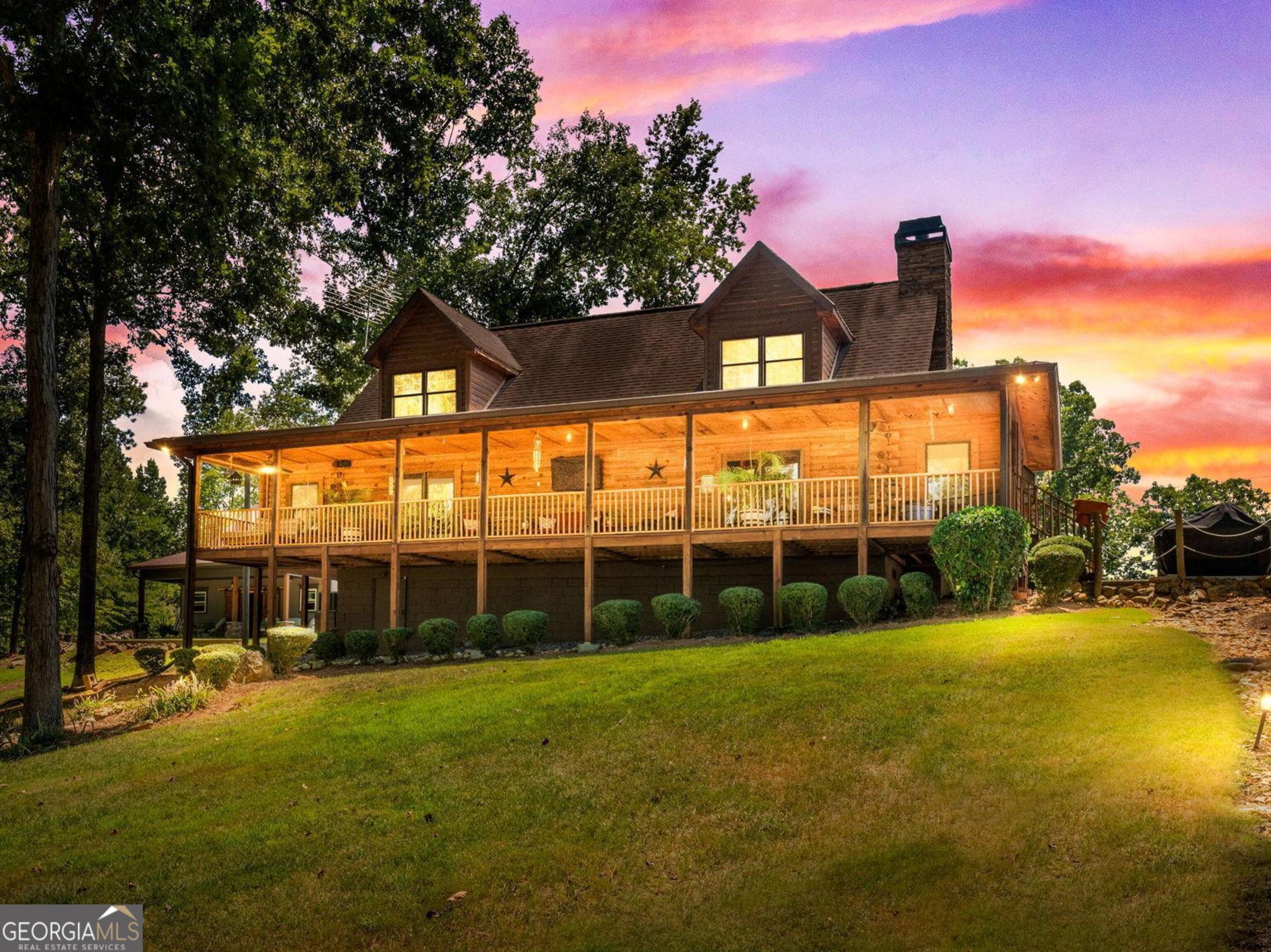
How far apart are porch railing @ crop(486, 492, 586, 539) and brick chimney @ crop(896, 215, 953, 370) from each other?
9445 millimetres

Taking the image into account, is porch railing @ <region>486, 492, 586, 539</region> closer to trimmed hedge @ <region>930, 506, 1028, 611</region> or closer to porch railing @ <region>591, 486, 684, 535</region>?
porch railing @ <region>591, 486, 684, 535</region>

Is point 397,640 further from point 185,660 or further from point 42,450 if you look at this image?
point 42,450

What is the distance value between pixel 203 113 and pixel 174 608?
106 feet

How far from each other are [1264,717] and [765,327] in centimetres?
1696

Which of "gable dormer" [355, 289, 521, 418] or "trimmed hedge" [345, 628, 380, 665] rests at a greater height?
"gable dormer" [355, 289, 521, 418]

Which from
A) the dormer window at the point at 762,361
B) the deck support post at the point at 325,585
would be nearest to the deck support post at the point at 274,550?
the deck support post at the point at 325,585

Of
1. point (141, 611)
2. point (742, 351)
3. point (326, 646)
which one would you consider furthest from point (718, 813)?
point (141, 611)

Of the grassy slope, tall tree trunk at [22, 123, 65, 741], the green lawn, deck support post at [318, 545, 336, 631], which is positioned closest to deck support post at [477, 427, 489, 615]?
deck support post at [318, 545, 336, 631]

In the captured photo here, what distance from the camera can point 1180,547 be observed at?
20.2 metres

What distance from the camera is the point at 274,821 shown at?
11859mm

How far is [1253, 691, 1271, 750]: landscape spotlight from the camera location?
1026 cm

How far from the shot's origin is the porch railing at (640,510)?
2380cm

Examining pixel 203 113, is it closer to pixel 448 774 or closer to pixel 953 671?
pixel 448 774

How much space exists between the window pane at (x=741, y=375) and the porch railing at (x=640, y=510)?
287 cm
